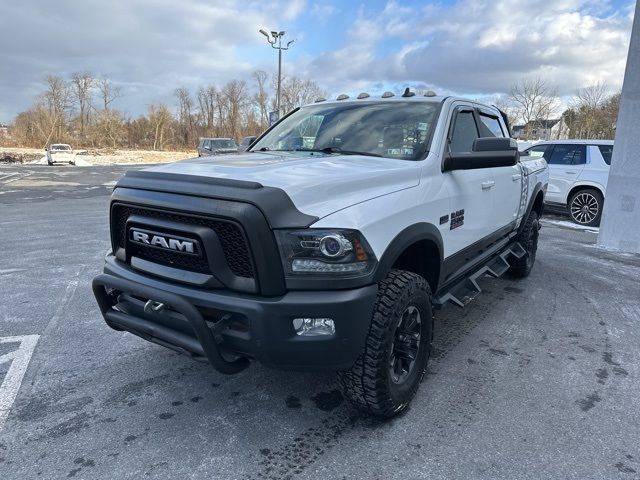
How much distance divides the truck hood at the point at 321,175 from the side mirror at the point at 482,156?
334mm

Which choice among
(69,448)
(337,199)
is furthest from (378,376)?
(69,448)

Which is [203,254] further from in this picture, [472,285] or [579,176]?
[579,176]

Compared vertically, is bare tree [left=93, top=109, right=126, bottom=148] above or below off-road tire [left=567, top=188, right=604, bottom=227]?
above

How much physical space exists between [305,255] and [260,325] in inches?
15.5

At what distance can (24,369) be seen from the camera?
330cm

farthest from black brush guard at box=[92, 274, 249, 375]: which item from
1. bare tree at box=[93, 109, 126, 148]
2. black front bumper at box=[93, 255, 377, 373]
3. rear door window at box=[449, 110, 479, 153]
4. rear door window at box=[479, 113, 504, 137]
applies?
bare tree at box=[93, 109, 126, 148]

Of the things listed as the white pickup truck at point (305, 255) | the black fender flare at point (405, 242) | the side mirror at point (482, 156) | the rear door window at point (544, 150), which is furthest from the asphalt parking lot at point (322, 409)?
the rear door window at point (544, 150)

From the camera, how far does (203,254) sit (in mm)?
2365

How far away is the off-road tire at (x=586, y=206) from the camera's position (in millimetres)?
9758

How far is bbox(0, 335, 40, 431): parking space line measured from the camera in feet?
9.48

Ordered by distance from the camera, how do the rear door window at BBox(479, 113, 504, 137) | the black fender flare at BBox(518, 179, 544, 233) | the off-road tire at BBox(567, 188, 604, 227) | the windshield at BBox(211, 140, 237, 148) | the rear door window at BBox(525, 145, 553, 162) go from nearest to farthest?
1. the rear door window at BBox(479, 113, 504, 137)
2. the black fender flare at BBox(518, 179, 544, 233)
3. the off-road tire at BBox(567, 188, 604, 227)
4. the rear door window at BBox(525, 145, 553, 162)
5. the windshield at BBox(211, 140, 237, 148)

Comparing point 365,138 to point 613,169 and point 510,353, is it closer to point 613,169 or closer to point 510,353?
point 510,353

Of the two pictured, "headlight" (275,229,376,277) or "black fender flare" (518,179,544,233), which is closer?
"headlight" (275,229,376,277)

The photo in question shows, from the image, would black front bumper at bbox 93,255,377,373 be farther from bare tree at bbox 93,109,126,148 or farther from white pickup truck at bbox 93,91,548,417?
bare tree at bbox 93,109,126,148
